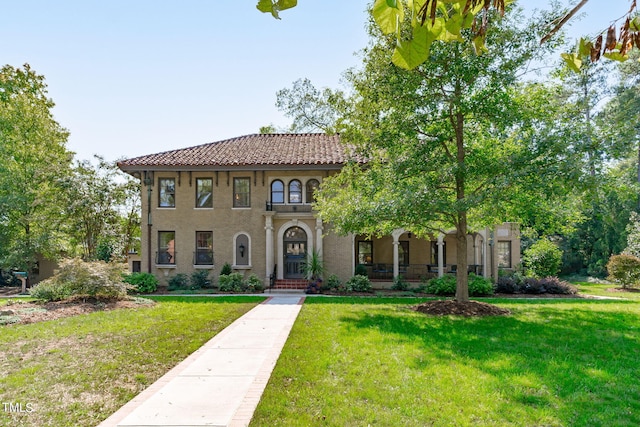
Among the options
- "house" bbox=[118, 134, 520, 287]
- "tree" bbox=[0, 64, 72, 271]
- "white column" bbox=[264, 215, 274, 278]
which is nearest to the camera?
"white column" bbox=[264, 215, 274, 278]

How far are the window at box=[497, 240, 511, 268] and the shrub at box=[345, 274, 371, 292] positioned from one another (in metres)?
11.9

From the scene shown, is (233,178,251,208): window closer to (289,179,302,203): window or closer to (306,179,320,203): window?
(289,179,302,203): window

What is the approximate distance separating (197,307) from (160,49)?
26.8 ft

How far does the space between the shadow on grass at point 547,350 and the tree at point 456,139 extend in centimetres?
267

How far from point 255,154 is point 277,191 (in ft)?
7.07

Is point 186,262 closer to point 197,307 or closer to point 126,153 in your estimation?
point 197,307

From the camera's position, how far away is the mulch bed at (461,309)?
1155cm

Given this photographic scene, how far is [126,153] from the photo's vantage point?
79.2ft

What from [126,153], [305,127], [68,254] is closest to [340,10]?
[126,153]

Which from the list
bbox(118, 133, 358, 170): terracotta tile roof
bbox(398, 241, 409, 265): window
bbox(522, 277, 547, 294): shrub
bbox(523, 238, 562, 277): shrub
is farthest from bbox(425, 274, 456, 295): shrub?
bbox(523, 238, 562, 277): shrub

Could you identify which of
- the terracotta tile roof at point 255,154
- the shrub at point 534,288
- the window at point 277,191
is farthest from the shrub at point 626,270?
the window at point 277,191

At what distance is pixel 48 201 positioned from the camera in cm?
2148

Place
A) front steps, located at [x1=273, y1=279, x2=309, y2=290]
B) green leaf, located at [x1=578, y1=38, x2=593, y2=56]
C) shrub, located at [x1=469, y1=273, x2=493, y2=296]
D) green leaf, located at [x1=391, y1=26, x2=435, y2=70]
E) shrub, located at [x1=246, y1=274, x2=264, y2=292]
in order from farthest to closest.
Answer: front steps, located at [x1=273, y1=279, x2=309, y2=290]
shrub, located at [x1=246, y1=274, x2=264, y2=292]
shrub, located at [x1=469, y1=273, x2=493, y2=296]
green leaf, located at [x1=578, y1=38, x2=593, y2=56]
green leaf, located at [x1=391, y1=26, x2=435, y2=70]

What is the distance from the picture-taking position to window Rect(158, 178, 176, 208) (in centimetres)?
1962
